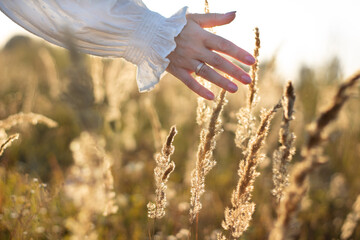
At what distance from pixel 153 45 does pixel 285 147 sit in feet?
2.09

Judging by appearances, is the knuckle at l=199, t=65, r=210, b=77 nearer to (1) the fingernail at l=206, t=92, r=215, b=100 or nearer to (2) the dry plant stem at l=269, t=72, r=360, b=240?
(1) the fingernail at l=206, t=92, r=215, b=100

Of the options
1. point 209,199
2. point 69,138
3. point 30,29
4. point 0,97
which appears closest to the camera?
point 30,29

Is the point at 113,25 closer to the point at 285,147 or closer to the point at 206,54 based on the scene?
the point at 206,54

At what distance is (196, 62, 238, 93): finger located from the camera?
1168 mm

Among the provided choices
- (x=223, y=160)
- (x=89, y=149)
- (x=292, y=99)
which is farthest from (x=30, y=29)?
(x=223, y=160)

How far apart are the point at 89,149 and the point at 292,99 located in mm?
→ 627

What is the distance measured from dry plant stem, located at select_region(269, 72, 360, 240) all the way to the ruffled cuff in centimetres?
78

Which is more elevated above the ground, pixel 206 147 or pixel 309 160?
pixel 309 160

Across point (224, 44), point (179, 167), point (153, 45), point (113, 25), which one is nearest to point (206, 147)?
point (224, 44)

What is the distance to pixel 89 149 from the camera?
40.0 inches

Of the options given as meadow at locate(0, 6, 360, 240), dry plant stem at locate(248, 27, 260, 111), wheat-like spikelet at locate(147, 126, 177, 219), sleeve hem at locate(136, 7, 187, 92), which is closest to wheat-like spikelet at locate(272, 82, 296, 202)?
meadow at locate(0, 6, 360, 240)

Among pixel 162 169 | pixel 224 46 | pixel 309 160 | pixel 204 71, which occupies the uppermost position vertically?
pixel 224 46

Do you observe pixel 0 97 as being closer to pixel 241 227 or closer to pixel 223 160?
pixel 223 160

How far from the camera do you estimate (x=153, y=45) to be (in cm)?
133
